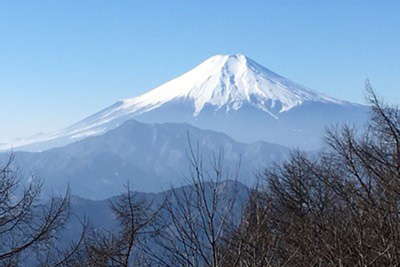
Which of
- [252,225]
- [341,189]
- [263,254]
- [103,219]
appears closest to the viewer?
[263,254]

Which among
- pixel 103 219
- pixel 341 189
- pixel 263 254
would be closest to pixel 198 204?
pixel 263 254

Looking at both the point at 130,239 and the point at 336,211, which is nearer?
the point at 130,239

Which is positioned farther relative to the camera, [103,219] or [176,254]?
[103,219]

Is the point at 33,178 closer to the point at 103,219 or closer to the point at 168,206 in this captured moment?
the point at 168,206

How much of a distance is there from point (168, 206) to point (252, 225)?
84cm

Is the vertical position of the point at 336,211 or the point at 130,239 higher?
the point at 336,211

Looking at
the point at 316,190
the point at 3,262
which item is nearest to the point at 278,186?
the point at 316,190

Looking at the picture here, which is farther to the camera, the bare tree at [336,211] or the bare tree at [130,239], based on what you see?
the bare tree at [130,239]

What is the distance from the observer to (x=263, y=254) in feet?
16.0

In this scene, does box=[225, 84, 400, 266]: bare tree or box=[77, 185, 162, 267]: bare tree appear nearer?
box=[225, 84, 400, 266]: bare tree

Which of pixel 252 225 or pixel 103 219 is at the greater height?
pixel 103 219

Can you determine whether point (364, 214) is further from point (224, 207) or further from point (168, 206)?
point (168, 206)

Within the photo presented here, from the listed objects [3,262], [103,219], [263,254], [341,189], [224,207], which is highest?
[103,219]

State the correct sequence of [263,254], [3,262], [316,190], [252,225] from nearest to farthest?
[263,254]
[252,225]
[3,262]
[316,190]
